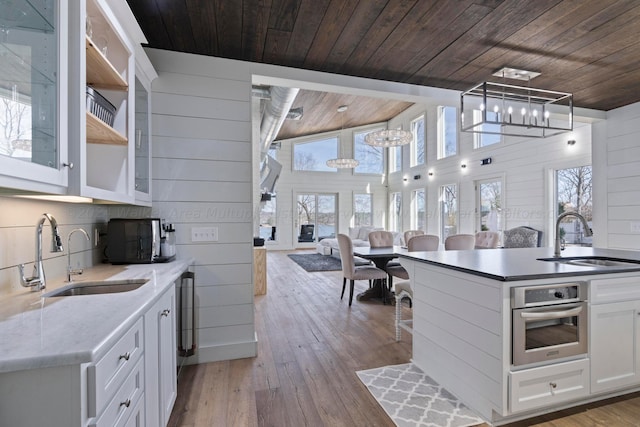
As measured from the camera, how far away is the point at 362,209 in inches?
444

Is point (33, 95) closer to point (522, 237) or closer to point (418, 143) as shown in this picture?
point (522, 237)

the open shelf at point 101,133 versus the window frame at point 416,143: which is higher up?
the window frame at point 416,143

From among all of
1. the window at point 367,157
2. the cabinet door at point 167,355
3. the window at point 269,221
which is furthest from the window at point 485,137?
the cabinet door at point 167,355

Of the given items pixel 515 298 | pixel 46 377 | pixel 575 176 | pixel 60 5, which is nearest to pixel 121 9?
pixel 60 5

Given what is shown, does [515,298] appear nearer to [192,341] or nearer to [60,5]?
[192,341]

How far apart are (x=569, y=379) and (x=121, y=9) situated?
3.33 meters

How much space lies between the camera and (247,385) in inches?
88.7

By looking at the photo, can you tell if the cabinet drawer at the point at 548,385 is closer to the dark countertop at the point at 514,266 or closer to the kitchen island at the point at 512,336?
the kitchen island at the point at 512,336

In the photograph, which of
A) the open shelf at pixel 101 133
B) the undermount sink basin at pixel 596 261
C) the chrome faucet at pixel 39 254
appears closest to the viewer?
the chrome faucet at pixel 39 254

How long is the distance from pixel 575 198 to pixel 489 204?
177 cm

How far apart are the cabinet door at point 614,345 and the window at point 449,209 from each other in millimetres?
5999

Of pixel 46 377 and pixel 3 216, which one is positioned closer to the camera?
pixel 46 377

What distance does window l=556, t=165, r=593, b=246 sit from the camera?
16.5 feet

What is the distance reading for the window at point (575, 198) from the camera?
16.5 ft
